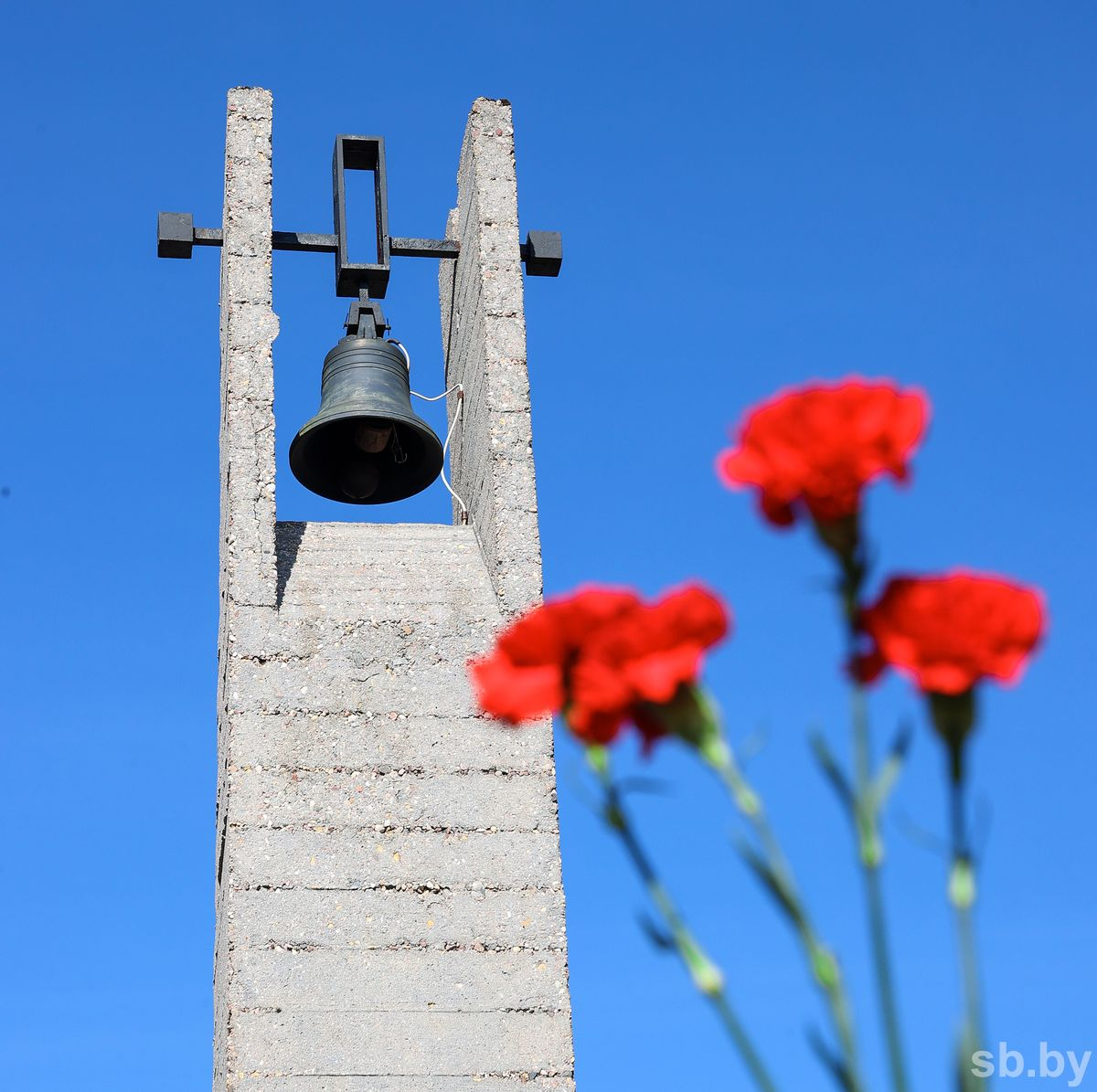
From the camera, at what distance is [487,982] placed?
5234mm

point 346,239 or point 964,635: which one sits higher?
point 346,239

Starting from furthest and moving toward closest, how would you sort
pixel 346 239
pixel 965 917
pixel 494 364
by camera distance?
pixel 346 239 → pixel 494 364 → pixel 965 917

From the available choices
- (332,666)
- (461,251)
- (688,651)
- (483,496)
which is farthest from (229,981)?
(688,651)

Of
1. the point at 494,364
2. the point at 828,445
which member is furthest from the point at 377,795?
the point at 828,445

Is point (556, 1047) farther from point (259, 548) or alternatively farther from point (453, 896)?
point (259, 548)

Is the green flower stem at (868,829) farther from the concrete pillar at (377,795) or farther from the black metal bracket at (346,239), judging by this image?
the black metal bracket at (346,239)

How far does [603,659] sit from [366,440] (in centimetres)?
520

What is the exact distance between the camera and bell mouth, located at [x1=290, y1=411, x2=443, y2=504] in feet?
21.4

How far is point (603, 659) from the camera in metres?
1.43

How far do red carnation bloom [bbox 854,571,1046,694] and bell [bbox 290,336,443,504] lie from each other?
5.14 metres

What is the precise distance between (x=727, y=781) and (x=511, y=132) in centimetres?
579

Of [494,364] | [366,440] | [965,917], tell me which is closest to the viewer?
[965,917]

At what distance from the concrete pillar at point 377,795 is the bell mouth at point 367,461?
287 mm

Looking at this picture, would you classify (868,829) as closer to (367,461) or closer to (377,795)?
(377,795)
